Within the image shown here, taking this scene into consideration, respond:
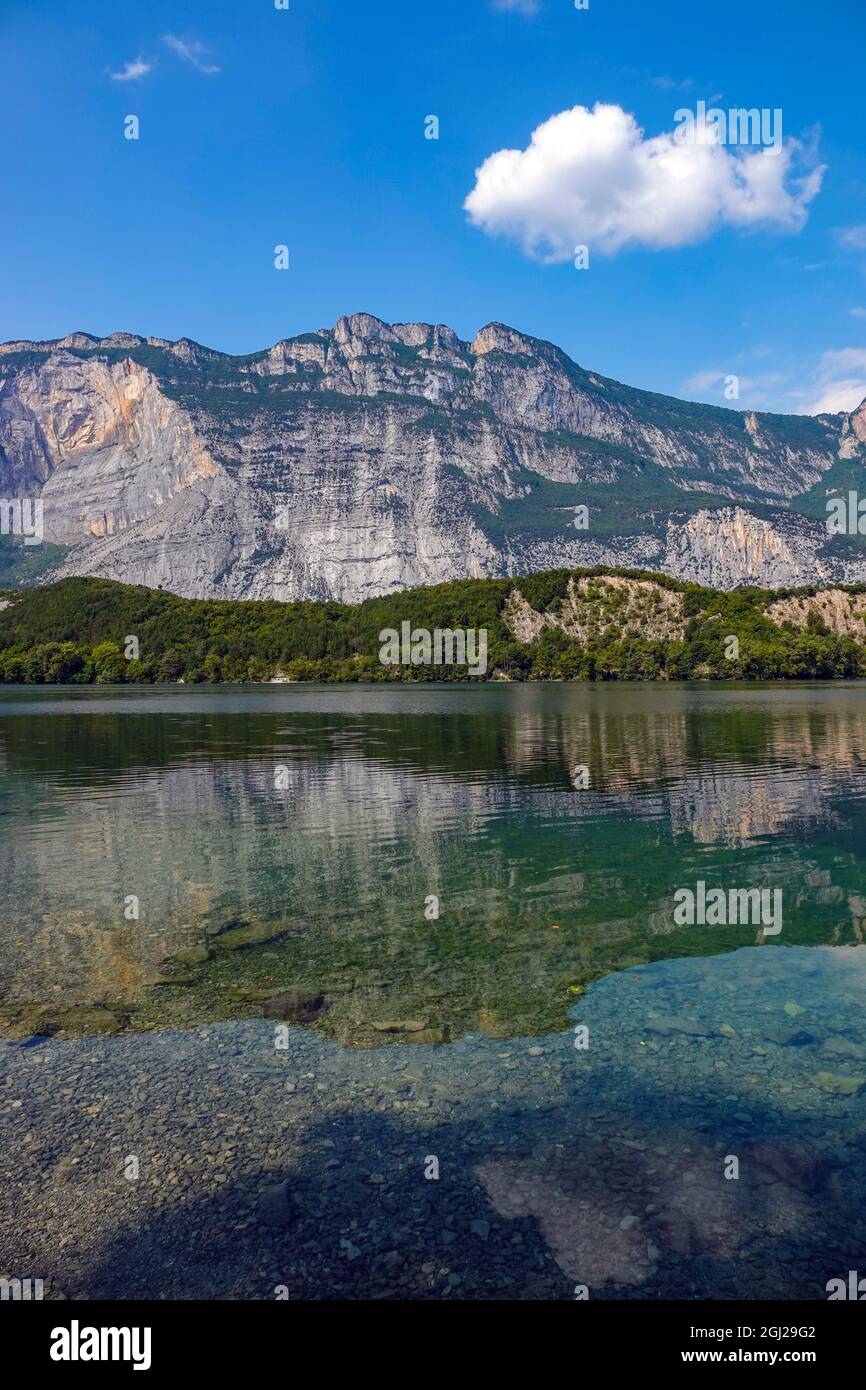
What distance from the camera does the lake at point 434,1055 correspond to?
8.52 meters

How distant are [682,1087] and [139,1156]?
25.8ft

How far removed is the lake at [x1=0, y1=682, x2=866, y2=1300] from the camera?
852 cm

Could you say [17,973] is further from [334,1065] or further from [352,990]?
[334,1065]

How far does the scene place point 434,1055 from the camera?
12969 mm

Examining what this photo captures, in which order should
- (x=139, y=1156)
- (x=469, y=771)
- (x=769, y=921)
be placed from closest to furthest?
(x=139, y=1156)
(x=769, y=921)
(x=469, y=771)

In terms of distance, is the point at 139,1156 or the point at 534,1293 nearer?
the point at 534,1293

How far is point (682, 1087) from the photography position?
12.0 metres

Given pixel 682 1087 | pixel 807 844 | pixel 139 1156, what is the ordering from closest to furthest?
1. pixel 139 1156
2. pixel 682 1087
3. pixel 807 844

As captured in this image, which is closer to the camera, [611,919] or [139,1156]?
[139,1156]

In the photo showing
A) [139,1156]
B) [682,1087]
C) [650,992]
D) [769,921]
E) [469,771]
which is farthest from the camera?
[469,771]
